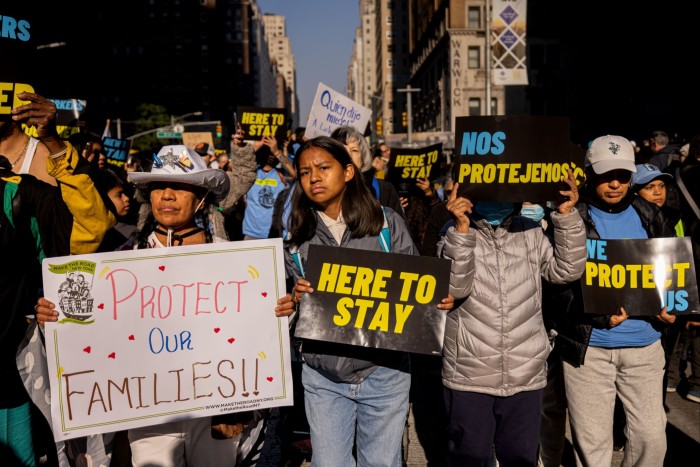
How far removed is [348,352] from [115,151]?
6.91 meters

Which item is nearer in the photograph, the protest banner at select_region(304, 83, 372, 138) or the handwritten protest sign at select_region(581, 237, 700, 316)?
the handwritten protest sign at select_region(581, 237, 700, 316)

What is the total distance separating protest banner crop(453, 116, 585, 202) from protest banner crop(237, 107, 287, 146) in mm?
5403

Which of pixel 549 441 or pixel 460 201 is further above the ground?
pixel 460 201

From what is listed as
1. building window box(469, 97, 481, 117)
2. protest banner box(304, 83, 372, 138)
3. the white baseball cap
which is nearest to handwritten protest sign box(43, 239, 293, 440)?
the white baseball cap

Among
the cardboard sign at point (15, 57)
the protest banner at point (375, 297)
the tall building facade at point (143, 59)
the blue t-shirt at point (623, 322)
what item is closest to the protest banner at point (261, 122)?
the cardboard sign at point (15, 57)

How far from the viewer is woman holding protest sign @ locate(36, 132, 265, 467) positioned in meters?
3.04

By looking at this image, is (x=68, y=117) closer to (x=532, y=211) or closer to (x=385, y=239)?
(x=385, y=239)

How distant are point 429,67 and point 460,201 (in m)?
63.6

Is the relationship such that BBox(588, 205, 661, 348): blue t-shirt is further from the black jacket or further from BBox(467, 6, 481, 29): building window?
BBox(467, 6, 481, 29): building window

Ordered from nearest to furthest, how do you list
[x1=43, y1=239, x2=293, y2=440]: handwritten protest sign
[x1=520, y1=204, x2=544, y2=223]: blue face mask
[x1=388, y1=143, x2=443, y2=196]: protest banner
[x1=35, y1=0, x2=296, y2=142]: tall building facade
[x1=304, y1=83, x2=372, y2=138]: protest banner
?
[x1=43, y1=239, x2=293, y2=440]: handwritten protest sign
[x1=520, y1=204, x2=544, y2=223]: blue face mask
[x1=304, y1=83, x2=372, y2=138]: protest banner
[x1=388, y1=143, x2=443, y2=196]: protest banner
[x1=35, y1=0, x2=296, y2=142]: tall building facade

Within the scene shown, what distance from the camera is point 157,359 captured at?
116 inches

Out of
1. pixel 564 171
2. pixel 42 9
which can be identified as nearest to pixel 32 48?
pixel 564 171

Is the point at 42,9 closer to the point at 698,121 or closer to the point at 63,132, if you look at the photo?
the point at 698,121

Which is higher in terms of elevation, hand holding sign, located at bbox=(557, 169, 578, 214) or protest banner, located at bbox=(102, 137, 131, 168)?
protest banner, located at bbox=(102, 137, 131, 168)
